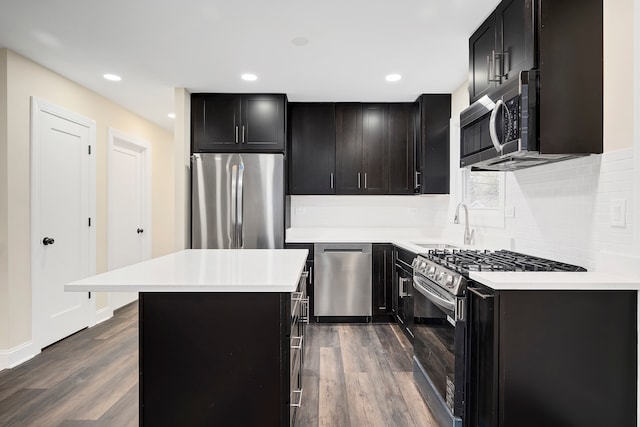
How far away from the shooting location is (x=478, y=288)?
1.72 m

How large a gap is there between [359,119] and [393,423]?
319 centimetres

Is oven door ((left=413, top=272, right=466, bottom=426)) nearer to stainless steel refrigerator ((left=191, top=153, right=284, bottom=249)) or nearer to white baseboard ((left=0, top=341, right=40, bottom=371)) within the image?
stainless steel refrigerator ((left=191, top=153, right=284, bottom=249))

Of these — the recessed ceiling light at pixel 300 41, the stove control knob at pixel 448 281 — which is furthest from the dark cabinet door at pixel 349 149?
the stove control knob at pixel 448 281

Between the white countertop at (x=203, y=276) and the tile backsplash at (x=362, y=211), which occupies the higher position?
the tile backsplash at (x=362, y=211)

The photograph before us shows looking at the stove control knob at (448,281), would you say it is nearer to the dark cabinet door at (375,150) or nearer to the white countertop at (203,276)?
the white countertop at (203,276)

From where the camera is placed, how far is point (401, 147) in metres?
4.30

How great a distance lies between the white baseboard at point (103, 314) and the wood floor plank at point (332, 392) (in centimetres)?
260

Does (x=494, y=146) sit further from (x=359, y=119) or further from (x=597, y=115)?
(x=359, y=119)

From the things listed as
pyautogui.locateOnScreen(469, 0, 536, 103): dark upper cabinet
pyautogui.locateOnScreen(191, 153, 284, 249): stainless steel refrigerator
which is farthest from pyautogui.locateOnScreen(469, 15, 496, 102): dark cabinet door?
pyautogui.locateOnScreen(191, 153, 284, 249): stainless steel refrigerator

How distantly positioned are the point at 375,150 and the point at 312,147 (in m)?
0.74

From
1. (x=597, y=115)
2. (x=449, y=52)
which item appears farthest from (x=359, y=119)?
(x=597, y=115)

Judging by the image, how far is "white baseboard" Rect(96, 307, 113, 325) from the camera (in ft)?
13.4

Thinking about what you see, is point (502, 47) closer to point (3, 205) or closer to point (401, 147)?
point (401, 147)

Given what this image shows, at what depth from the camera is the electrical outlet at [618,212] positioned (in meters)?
1.70
